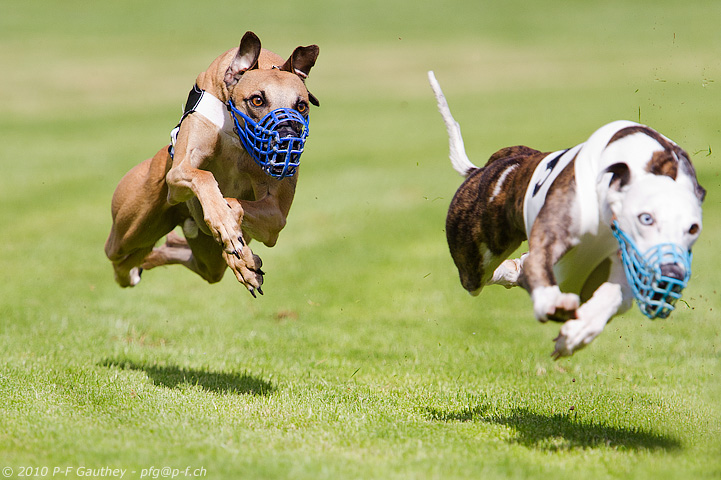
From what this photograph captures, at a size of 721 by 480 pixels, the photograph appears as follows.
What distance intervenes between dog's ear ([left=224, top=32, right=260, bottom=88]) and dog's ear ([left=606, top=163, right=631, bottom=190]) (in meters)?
2.46

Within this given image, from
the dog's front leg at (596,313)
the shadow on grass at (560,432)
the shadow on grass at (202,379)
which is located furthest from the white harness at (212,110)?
the dog's front leg at (596,313)

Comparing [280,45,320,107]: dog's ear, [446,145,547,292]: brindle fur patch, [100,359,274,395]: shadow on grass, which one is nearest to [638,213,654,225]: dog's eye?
[446,145,547,292]: brindle fur patch

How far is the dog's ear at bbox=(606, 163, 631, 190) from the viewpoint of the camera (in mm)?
4020

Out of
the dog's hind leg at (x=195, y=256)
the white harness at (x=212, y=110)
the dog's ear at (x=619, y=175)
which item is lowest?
the dog's hind leg at (x=195, y=256)

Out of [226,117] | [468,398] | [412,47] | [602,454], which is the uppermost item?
[226,117]

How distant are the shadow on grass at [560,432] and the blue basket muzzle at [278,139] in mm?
1822

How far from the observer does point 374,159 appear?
694 inches

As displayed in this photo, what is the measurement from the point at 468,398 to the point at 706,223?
8874mm

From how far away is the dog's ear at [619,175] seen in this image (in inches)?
158

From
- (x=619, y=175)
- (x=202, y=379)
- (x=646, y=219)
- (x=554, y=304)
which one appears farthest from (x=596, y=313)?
(x=202, y=379)

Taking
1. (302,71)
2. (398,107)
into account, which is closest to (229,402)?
(302,71)

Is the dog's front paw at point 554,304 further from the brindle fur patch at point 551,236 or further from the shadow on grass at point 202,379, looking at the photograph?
the shadow on grass at point 202,379

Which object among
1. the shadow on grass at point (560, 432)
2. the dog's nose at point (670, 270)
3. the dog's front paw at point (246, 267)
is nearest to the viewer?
the dog's nose at point (670, 270)

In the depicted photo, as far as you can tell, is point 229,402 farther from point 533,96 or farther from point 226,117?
point 533,96
